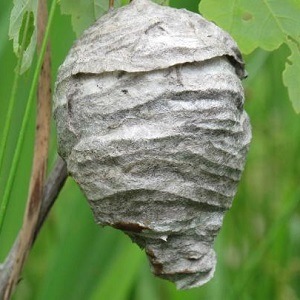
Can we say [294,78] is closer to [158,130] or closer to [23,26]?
[158,130]

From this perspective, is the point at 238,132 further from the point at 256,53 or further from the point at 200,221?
the point at 256,53

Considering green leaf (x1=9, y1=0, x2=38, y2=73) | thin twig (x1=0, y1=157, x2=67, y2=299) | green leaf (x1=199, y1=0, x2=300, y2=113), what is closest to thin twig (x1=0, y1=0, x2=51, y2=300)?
thin twig (x1=0, y1=157, x2=67, y2=299)

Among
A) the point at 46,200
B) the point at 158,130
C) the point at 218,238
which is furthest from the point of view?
the point at 218,238

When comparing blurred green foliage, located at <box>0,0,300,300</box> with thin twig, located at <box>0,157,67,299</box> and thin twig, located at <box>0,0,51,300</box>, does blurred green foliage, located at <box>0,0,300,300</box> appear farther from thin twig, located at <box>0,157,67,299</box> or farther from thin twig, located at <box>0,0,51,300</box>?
thin twig, located at <box>0,157,67,299</box>

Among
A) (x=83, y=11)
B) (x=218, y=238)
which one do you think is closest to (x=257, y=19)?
(x=83, y=11)

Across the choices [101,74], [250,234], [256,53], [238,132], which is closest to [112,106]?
[101,74]

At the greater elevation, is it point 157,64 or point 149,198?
point 157,64
